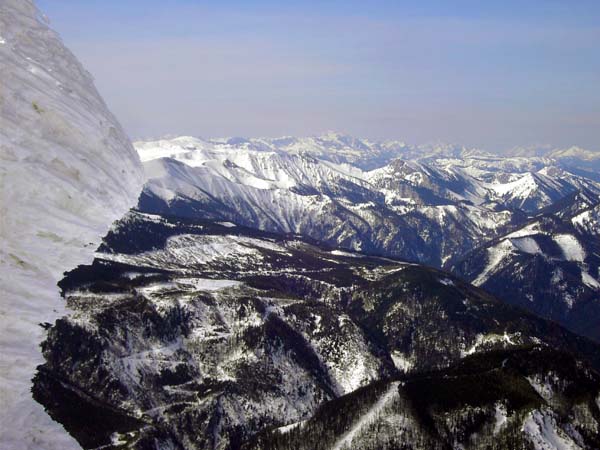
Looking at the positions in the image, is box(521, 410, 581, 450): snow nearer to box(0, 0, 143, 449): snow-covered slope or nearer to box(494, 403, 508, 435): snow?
box(494, 403, 508, 435): snow

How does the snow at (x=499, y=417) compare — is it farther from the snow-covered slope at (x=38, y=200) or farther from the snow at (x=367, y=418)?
the snow-covered slope at (x=38, y=200)

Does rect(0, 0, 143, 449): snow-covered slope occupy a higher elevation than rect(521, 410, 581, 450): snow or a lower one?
higher

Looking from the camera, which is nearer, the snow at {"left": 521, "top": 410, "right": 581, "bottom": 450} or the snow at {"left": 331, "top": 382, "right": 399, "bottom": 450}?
the snow at {"left": 521, "top": 410, "right": 581, "bottom": 450}

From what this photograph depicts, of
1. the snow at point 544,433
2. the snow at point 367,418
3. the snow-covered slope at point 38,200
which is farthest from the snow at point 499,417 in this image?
the snow-covered slope at point 38,200

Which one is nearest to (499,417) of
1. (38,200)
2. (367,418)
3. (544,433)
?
(544,433)

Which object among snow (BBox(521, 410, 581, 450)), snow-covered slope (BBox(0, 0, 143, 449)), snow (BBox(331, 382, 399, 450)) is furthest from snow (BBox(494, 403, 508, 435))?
snow-covered slope (BBox(0, 0, 143, 449))

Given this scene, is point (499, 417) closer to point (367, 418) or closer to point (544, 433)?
point (544, 433)
